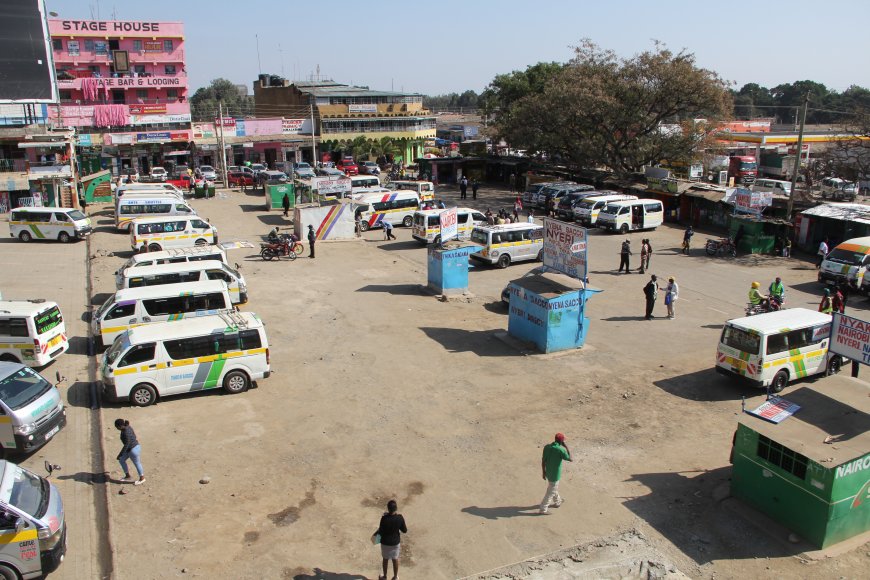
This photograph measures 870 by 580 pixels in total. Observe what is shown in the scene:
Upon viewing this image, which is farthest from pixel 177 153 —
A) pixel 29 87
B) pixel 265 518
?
pixel 265 518

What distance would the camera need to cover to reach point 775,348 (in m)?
15.5

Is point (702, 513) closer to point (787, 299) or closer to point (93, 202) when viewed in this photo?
point (787, 299)

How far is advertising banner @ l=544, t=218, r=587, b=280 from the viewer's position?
1878 cm

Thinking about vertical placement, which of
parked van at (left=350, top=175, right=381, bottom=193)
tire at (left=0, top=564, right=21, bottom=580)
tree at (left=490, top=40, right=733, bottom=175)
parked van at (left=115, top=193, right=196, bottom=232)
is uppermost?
tree at (left=490, top=40, right=733, bottom=175)

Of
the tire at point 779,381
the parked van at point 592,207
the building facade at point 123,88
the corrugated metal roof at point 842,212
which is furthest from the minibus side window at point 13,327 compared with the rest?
the building facade at point 123,88

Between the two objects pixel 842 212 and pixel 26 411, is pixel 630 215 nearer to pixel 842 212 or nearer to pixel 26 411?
pixel 842 212

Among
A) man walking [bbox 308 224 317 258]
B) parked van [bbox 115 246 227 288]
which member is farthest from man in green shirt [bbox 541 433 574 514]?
man walking [bbox 308 224 317 258]

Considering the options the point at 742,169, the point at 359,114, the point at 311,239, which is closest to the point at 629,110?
the point at 742,169

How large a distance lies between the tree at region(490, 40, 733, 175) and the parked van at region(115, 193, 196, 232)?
84.0ft

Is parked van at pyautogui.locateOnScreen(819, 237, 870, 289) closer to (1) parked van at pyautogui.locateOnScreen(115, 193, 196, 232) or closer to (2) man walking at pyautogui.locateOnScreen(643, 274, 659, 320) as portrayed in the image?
(2) man walking at pyautogui.locateOnScreen(643, 274, 659, 320)

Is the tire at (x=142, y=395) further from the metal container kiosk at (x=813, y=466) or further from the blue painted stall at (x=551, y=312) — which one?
the metal container kiosk at (x=813, y=466)

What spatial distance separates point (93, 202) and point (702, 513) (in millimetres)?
47030

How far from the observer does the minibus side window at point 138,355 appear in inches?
588

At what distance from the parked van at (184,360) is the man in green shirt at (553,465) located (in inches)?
306
